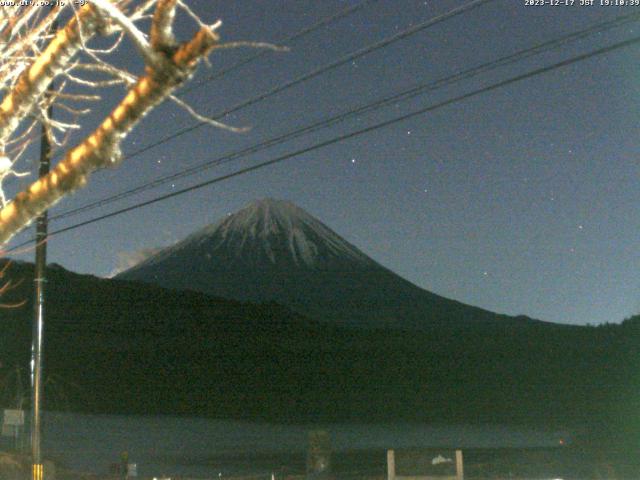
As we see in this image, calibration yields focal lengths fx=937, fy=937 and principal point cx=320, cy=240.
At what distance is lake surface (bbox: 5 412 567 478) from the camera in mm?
41969

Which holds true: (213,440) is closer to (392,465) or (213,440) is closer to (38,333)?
(38,333)

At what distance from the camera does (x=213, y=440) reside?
215 ft

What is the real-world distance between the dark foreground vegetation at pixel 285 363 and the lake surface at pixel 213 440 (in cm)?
690

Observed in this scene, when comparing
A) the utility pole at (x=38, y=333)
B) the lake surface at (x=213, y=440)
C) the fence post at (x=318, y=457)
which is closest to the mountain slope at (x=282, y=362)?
the lake surface at (x=213, y=440)

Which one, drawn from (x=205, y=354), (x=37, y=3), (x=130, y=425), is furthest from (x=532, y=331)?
(x=37, y=3)

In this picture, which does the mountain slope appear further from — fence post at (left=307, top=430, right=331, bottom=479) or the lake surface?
fence post at (left=307, top=430, right=331, bottom=479)

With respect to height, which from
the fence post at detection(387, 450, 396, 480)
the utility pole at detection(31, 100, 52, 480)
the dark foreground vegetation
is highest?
the dark foreground vegetation

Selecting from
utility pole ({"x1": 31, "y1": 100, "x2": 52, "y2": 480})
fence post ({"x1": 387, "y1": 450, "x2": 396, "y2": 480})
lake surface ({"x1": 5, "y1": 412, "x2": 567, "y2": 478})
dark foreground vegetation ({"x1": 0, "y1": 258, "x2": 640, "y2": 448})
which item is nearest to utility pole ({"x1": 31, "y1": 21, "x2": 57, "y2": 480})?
utility pole ({"x1": 31, "y1": 100, "x2": 52, "y2": 480})

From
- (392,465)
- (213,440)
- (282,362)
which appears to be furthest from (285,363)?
(392,465)

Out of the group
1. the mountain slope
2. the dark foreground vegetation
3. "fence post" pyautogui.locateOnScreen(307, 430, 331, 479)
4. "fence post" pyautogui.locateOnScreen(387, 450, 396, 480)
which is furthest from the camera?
the mountain slope

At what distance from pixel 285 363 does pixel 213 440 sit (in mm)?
68266

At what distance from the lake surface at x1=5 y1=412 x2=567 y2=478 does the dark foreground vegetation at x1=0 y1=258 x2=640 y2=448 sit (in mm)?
6903

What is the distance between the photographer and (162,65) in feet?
12.8

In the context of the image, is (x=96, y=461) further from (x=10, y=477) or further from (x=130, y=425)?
(x=130, y=425)
